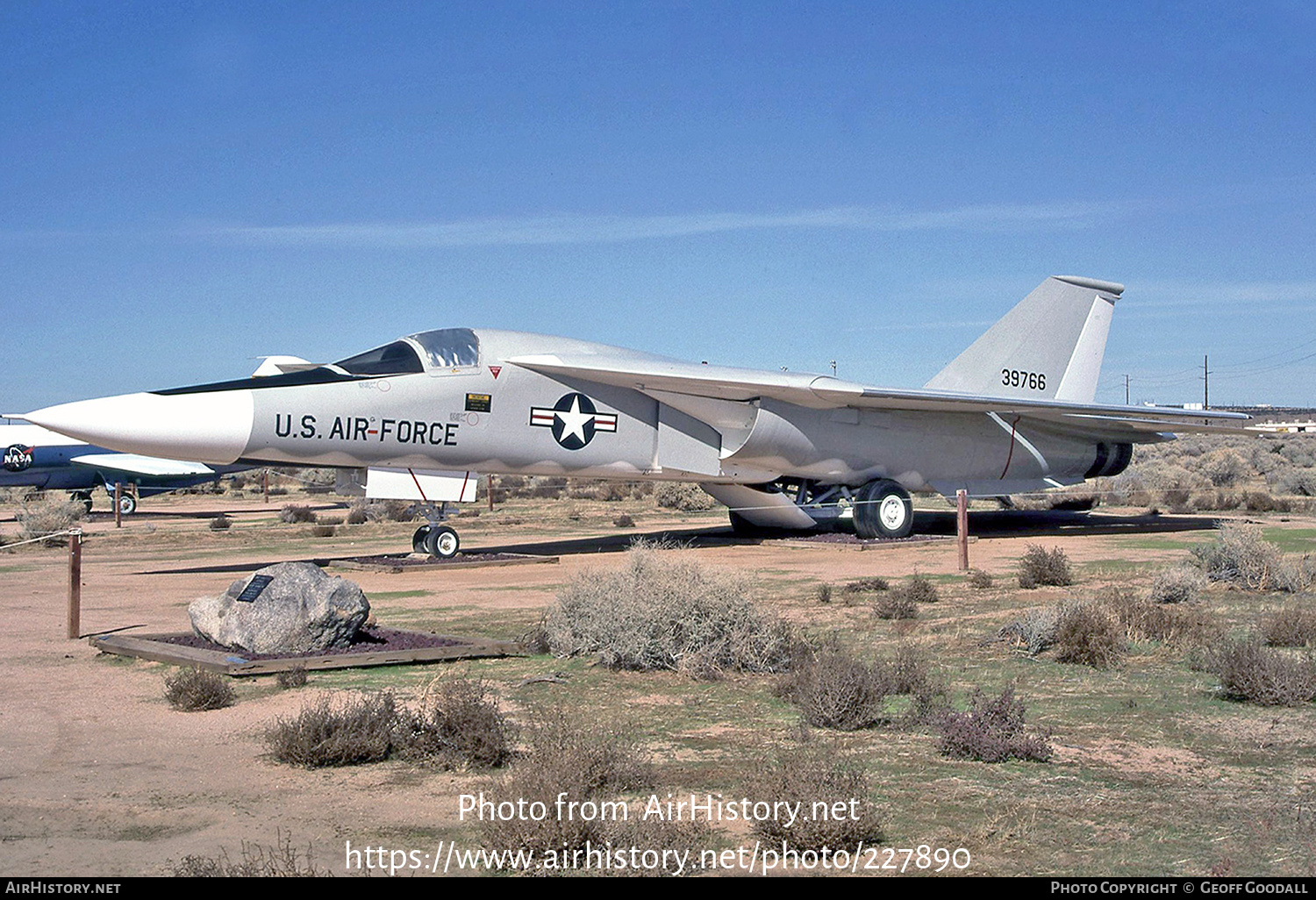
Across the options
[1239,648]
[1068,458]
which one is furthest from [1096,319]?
[1239,648]

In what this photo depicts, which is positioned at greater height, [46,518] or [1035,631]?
[46,518]

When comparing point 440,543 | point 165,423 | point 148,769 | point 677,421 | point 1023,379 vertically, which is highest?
point 1023,379

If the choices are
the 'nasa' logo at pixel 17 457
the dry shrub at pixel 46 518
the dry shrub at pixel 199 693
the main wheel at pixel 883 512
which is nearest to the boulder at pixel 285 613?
the dry shrub at pixel 199 693

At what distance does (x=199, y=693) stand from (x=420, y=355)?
953 centimetres

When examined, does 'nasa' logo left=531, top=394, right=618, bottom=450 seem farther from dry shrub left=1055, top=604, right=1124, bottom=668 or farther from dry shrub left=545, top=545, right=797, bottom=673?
dry shrub left=1055, top=604, right=1124, bottom=668

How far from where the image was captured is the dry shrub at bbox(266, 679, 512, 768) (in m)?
6.17

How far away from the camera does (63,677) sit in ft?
29.1

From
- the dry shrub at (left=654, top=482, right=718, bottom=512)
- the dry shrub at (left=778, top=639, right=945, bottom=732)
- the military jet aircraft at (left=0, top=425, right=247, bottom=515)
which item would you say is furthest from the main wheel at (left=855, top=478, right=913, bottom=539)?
the military jet aircraft at (left=0, top=425, right=247, bottom=515)

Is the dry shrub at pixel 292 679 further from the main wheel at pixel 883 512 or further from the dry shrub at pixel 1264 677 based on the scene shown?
the main wheel at pixel 883 512

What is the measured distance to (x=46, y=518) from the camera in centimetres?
2727

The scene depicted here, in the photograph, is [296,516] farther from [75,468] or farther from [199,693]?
[199,693]

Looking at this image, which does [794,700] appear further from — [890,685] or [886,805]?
[886,805]

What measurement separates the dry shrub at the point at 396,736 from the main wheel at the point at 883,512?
48.0 feet

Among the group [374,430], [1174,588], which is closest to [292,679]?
[374,430]
